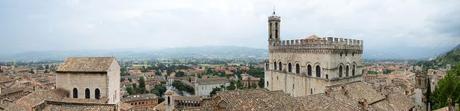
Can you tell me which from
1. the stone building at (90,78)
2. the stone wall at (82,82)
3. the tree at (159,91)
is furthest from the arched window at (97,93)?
the tree at (159,91)

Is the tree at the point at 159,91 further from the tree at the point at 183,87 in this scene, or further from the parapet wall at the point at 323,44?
the parapet wall at the point at 323,44

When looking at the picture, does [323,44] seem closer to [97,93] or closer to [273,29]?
[273,29]

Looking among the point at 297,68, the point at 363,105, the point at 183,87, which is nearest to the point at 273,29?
the point at 297,68

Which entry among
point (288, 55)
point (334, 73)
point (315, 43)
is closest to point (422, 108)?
point (334, 73)

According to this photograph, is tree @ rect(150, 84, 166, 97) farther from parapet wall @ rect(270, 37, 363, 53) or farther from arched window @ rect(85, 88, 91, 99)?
arched window @ rect(85, 88, 91, 99)

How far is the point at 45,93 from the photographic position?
3703 centimetres

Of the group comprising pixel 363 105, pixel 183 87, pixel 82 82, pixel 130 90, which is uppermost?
pixel 82 82

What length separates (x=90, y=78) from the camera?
1558 inches

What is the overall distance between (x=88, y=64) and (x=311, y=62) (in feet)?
65.6

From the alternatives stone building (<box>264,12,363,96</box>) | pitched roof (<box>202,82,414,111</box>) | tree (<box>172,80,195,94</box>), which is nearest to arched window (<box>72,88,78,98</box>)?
stone building (<box>264,12,363,96</box>)

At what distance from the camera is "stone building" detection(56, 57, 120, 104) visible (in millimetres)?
39219

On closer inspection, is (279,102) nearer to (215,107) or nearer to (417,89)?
(215,107)

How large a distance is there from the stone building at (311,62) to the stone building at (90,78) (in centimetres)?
1688

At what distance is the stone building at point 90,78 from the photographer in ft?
129
